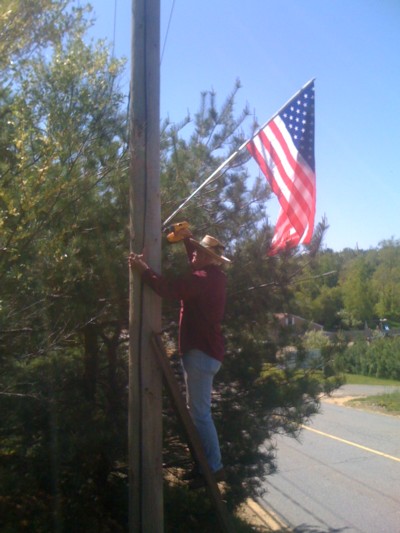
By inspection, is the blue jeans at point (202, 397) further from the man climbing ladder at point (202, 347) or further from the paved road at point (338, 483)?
the paved road at point (338, 483)

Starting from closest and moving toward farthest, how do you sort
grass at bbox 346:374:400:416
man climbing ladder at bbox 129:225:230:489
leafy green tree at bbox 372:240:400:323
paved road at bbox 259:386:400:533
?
1. man climbing ladder at bbox 129:225:230:489
2. paved road at bbox 259:386:400:533
3. grass at bbox 346:374:400:416
4. leafy green tree at bbox 372:240:400:323

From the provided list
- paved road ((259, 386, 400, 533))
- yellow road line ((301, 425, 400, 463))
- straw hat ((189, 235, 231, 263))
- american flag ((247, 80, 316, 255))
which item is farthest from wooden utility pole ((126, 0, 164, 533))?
yellow road line ((301, 425, 400, 463))

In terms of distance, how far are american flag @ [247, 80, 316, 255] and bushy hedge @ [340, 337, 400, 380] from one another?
38.1 metres

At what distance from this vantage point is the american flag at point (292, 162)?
18.5 feet

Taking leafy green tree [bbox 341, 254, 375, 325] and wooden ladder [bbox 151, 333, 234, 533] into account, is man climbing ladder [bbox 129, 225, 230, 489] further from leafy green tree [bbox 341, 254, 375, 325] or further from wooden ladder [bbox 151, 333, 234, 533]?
leafy green tree [bbox 341, 254, 375, 325]

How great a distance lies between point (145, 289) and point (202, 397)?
84 centimetres

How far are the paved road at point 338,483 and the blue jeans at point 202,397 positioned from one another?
406cm

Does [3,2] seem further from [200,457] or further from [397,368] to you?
[397,368]

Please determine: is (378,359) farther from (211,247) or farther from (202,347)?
(202,347)

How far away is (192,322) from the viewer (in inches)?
176

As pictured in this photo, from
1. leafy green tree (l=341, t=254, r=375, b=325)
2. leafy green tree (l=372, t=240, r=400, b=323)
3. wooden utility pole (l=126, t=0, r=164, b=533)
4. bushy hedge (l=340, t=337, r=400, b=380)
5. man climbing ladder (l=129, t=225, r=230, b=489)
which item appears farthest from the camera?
leafy green tree (l=372, t=240, r=400, b=323)

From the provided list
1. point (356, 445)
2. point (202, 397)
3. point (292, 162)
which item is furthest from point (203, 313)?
point (356, 445)

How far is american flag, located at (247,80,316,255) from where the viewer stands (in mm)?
5625

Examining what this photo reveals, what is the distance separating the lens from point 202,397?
439 centimetres
